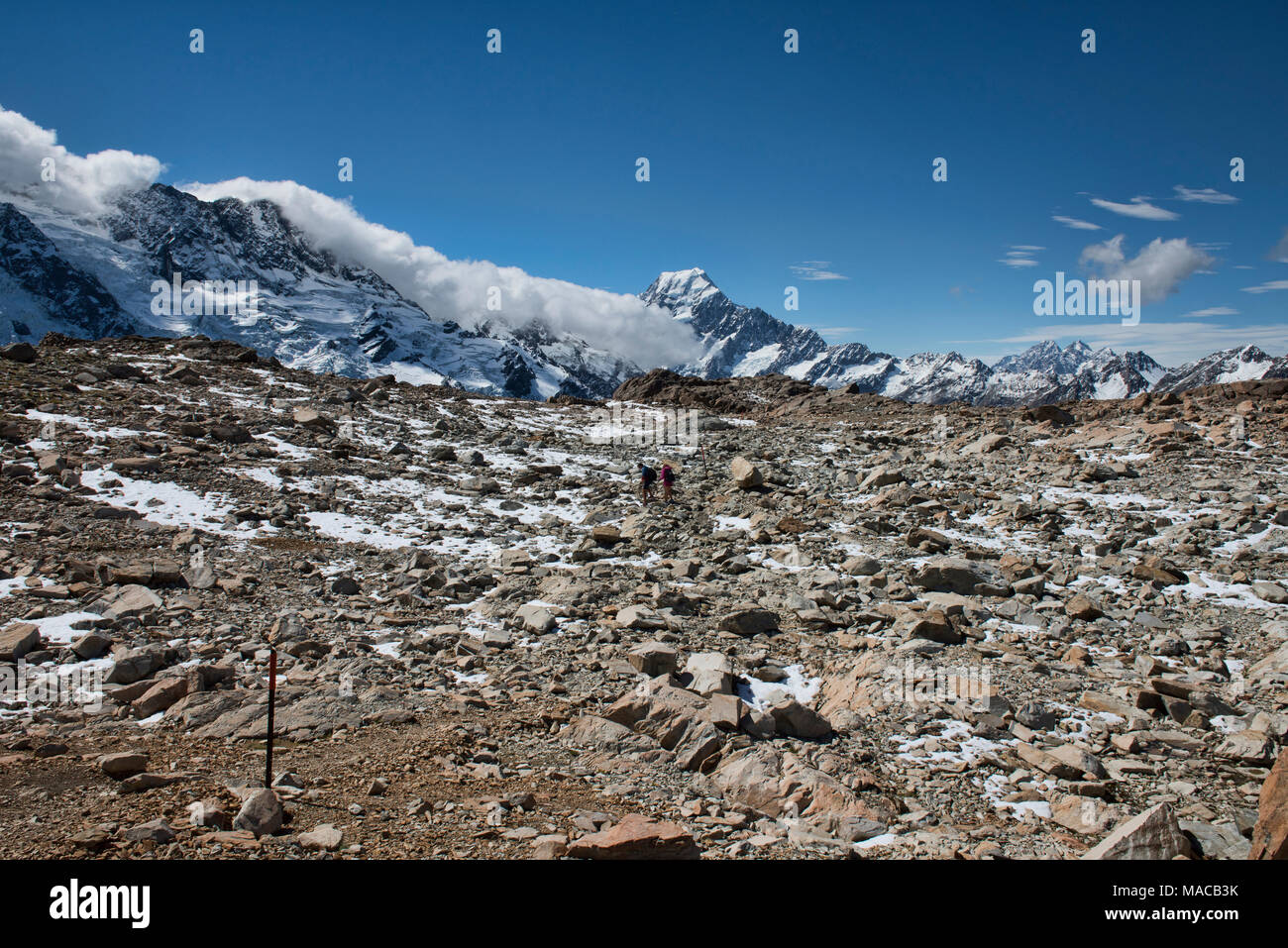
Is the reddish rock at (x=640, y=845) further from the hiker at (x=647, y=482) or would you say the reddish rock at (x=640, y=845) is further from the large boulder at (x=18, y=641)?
the hiker at (x=647, y=482)

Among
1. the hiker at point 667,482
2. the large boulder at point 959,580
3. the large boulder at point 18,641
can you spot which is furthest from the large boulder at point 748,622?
the large boulder at point 18,641

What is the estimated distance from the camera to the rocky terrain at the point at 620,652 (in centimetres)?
667

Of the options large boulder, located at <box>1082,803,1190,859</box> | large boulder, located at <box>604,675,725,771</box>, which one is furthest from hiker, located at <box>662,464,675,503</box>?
large boulder, located at <box>1082,803,1190,859</box>

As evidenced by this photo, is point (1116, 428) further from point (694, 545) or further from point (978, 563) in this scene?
point (694, 545)

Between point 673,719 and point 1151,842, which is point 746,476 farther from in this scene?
point 1151,842

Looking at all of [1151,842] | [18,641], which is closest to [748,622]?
[1151,842]

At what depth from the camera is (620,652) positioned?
37.8ft

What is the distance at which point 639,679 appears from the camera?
10.4m

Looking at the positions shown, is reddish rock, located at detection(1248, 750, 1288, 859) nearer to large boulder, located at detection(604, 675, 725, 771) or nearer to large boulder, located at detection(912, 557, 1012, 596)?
large boulder, located at detection(604, 675, 725, 771)

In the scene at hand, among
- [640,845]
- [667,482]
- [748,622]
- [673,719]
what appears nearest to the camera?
[640,845]
